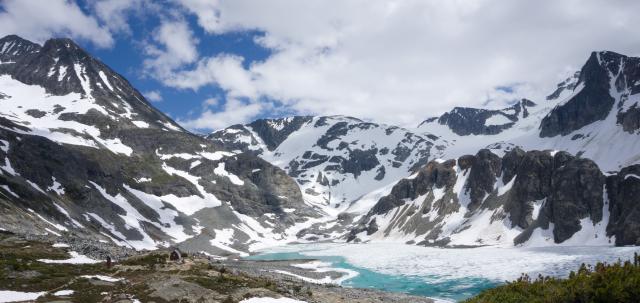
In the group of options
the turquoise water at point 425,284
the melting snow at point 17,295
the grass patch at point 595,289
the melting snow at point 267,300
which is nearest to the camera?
the grass patch at point 595,289

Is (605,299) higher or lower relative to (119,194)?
lower

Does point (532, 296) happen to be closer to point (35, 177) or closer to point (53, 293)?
point (53, 293)

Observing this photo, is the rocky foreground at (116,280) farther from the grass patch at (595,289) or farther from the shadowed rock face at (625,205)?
the shadowed rock face at (625,205)

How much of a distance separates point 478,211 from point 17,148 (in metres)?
170

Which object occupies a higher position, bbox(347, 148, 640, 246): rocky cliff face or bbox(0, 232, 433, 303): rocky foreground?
bbox(347, 148, 640, 246): rocky cliff face

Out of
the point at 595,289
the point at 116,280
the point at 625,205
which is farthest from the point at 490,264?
the point at 595,289

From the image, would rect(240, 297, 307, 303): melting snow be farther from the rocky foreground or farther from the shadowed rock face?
the shadowed rock face

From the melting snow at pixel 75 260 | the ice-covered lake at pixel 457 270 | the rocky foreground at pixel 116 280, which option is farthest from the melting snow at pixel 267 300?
the ice-covered lake at pixel 457 270

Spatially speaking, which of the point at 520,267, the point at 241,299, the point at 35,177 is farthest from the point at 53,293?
the point at 35,177

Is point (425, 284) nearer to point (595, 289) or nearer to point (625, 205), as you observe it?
point (595, 289)

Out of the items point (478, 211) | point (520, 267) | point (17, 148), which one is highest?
point (17, 148)

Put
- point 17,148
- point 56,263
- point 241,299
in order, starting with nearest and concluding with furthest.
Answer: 1. point 241,299
2. point 56,263
3. point 17,148

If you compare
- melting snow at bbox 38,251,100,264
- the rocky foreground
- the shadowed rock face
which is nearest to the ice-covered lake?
the shadowed rock face

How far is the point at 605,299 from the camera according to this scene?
20422 millimetres
